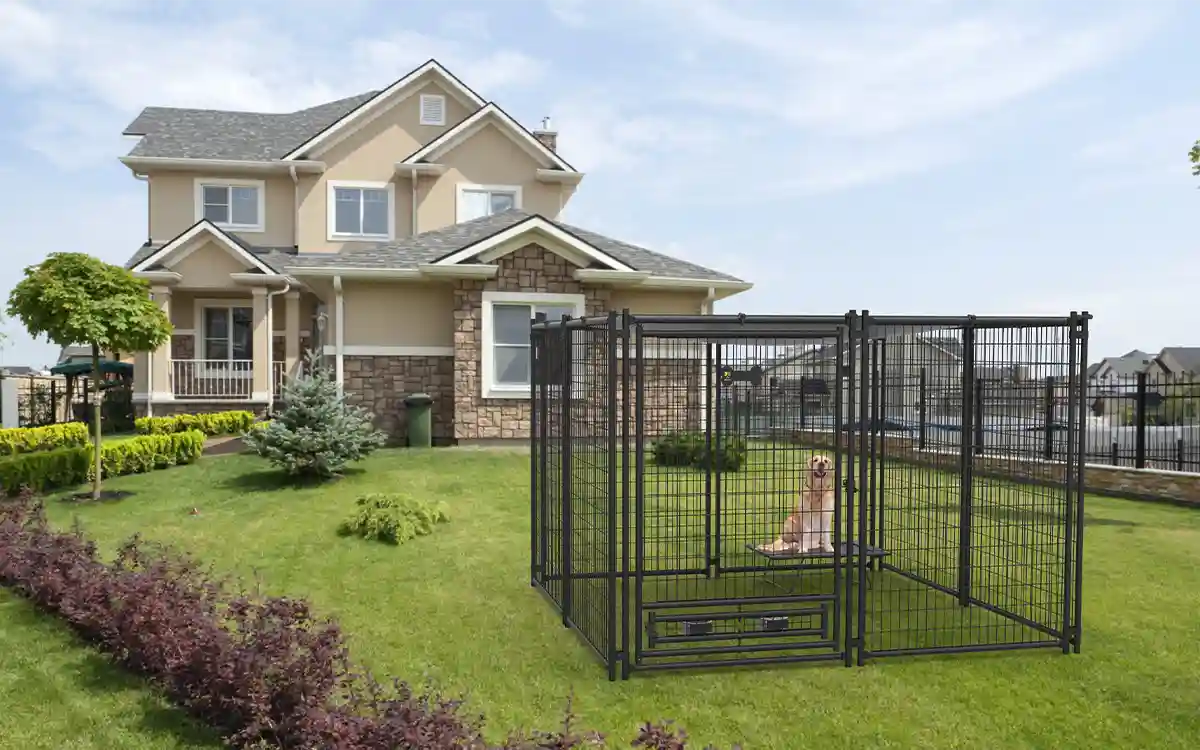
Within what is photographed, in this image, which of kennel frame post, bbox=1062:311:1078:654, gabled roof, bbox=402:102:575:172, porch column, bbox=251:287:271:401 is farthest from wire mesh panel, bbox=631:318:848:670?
gabled roof, bbox=402:102:575:172

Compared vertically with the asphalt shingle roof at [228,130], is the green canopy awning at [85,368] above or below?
below

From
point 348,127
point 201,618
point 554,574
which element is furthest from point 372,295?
point 201,618

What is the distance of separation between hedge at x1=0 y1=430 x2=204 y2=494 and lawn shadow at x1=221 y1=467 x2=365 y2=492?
1898mm

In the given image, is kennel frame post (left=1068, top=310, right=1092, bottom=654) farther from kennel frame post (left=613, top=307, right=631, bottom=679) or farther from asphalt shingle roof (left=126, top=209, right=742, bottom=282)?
asphalt shingle roof (left=126, top=209, right=742, bottom=282)

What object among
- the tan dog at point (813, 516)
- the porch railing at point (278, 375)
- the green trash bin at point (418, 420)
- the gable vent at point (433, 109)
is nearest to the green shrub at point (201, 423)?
the porch railing at point (278, 375)

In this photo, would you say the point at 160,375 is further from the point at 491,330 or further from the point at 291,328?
the point at 491,330

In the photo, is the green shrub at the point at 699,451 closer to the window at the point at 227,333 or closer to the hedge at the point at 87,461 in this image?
the hedge at the point at 87,461

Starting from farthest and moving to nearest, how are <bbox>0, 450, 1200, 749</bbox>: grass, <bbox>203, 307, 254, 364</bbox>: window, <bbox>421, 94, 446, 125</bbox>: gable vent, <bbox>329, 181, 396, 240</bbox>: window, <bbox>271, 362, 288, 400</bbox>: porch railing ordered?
<bbox>421, 94, 446, 125</bbox>: gable vent → <bbox>329, 181, 396, 240</bbox>: window → <bbox>203, 307, 254, 364</bbox>: window → <bbox>271, 362, 288, 400</bbox>: porch railing → <bbox>0, 450, 1200, 749</bbox>: grass

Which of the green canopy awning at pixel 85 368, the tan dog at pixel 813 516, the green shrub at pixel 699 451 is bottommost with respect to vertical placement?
the tan dog at pixel 813 516

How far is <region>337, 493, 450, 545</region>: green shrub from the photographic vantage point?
9.98 meters

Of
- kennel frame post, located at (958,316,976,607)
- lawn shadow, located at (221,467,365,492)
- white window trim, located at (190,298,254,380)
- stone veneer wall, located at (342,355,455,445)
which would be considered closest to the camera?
kennel frame post, located at (958,316,976,607)

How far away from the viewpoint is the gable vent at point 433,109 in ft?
81.4

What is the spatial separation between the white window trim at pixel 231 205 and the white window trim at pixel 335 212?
1.93 m

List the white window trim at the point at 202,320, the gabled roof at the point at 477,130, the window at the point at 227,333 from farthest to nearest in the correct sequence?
the window at the point at 227,333
the gabled roof at the point at 477,130
the white window trim at the point at 202,320
